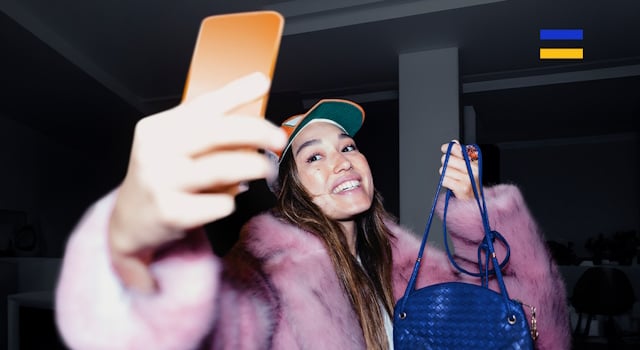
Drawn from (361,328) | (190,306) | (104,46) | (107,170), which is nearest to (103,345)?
(190,306)

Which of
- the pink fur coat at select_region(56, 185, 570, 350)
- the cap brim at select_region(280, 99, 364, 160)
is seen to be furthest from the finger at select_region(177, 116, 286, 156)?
the cap brim at select_region(280, 99, 364, 160)

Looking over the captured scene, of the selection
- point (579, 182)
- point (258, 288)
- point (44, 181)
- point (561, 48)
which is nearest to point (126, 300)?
point (258, 288)

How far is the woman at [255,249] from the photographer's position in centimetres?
35

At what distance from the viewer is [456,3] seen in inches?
110

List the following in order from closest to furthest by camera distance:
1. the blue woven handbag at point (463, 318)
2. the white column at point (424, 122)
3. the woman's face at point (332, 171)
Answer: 1. the blue woven handbag at point (463, 318)
2. the woman's face at point (332, 171)
3. the white column at point (424, 122)

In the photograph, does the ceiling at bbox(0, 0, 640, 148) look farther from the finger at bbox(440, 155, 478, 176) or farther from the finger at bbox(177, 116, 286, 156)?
the finger at bbox(177, 116, 286, 156)

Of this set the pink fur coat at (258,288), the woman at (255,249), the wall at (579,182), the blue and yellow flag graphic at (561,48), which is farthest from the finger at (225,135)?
the wall at (579,182)

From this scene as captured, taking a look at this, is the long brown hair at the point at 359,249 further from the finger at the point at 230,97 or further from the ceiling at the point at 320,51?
the ceiling at the point at 320,51

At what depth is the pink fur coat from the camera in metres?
0.41

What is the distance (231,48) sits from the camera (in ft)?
1.34

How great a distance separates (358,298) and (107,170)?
5.96m

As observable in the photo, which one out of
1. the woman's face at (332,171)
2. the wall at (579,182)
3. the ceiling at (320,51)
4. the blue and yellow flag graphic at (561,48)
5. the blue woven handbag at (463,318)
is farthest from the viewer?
the wall at (579,182)

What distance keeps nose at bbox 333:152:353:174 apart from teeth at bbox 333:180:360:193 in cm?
3

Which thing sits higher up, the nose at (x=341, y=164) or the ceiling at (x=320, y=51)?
the ceiling at (x=320, y=51)
